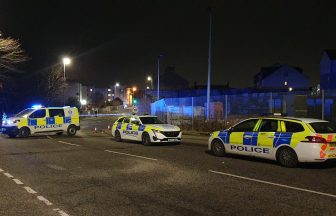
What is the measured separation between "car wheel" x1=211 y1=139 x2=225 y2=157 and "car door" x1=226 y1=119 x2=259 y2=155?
29 centimetres

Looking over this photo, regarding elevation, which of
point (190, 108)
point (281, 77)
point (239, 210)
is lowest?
point (239, 210)

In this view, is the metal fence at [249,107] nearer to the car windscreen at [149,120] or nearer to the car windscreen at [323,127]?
the car windscreen at [149,120]

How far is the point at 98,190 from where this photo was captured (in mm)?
9141

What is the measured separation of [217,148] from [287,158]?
3137mm

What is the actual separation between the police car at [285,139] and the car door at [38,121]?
582 inches

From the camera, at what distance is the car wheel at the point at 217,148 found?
48.3 feet

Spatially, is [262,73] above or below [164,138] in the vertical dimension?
above

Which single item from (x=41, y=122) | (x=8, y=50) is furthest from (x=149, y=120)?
(x=8, y=50)

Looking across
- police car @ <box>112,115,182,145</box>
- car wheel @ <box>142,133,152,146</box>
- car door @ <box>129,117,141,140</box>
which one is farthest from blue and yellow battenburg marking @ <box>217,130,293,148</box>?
car door @ <box>129,117,141,140</box>

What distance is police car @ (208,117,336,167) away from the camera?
11.8 meters

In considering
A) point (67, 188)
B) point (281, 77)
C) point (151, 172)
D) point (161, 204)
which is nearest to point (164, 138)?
point (151, 172)

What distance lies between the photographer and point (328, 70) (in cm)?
6812

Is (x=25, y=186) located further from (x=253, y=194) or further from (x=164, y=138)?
(x=164, y=138)

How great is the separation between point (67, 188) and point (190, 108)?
75.8 feet
